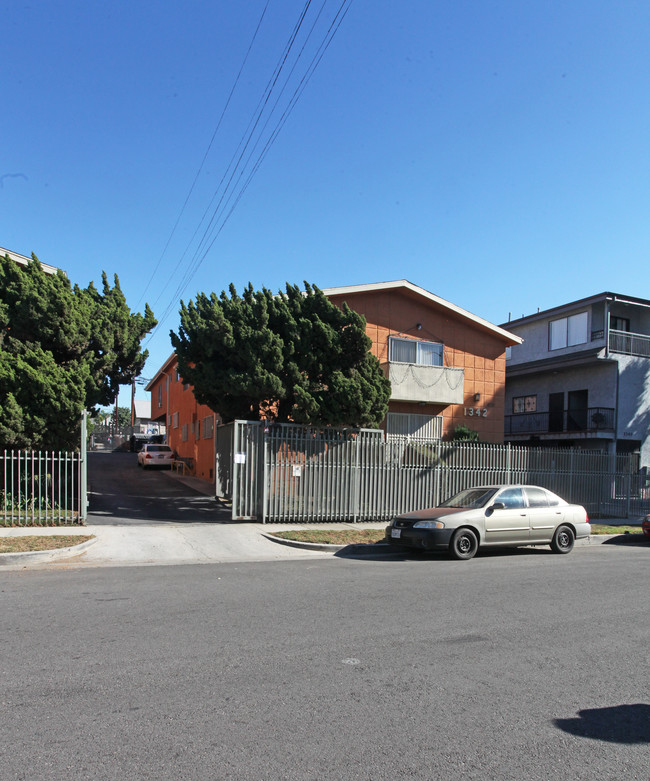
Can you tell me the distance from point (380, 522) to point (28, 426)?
29.3 ft

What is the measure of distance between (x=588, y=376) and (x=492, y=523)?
1850cm

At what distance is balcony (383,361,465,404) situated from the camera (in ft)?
73.2

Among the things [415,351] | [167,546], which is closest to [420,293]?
[415,351]

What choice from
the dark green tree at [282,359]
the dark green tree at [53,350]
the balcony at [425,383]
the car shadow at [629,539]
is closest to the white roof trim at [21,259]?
the dark green tree at [53,350]

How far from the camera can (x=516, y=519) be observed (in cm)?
1238

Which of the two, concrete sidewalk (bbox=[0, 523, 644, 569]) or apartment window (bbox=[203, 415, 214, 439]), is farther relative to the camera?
apartment window (bbox=[203, 415, 214, 439])

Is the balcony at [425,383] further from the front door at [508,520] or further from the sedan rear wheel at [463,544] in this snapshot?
the sedan rear wheel at [463,544]

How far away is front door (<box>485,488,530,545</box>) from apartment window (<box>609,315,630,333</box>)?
1927cm

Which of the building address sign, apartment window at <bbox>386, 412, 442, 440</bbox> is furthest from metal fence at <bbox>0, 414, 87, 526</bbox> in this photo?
the building address sign

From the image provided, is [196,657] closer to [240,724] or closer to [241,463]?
[240,724]

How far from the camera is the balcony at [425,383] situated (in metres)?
22.3

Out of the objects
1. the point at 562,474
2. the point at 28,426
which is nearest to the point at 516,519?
the point at 562,474

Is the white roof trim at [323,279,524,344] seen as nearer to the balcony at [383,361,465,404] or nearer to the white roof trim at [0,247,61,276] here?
the balcony at [383,361,465,404]

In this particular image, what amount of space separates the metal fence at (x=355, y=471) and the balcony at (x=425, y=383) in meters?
4.90
